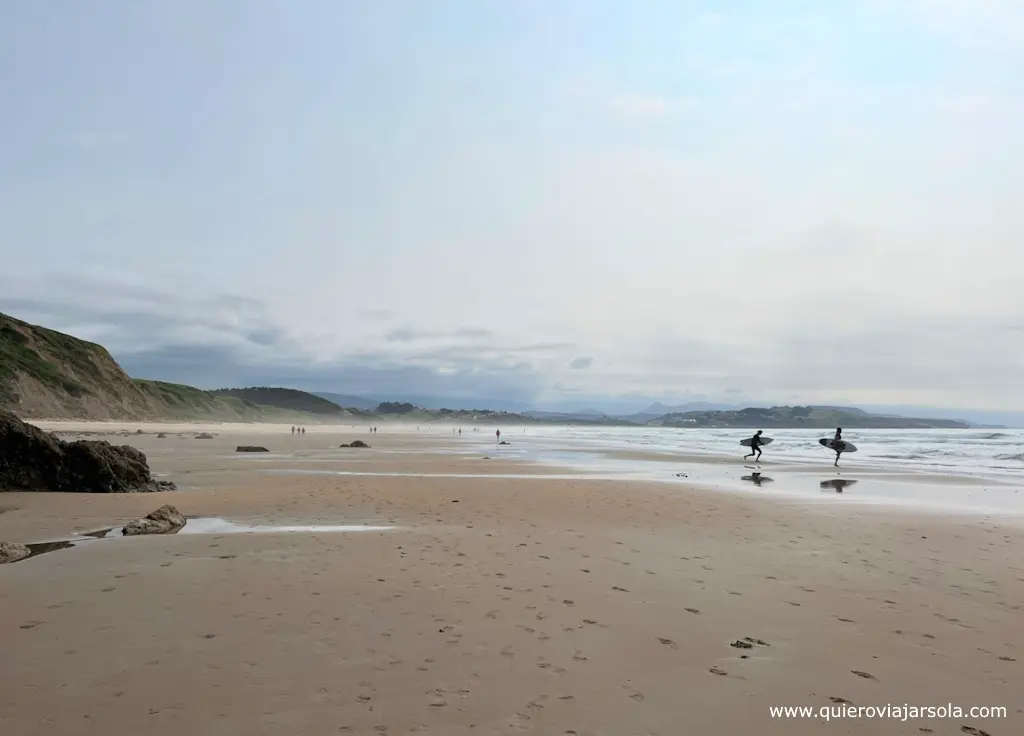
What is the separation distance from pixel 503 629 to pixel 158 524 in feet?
25.5

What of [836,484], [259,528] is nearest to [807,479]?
[836,484]

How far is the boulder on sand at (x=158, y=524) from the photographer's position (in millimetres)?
10326

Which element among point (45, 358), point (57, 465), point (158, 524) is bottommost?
point (158, 524)

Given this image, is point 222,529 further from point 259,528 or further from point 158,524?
point 158,524

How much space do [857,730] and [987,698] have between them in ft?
4.57

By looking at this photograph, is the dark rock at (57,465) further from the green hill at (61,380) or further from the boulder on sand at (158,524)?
the green hill at (61,380)

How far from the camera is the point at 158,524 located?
34.8ft

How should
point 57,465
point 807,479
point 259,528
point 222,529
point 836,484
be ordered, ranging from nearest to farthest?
point 222,529 → point 259,528 → point 57,465 → point 836,484 → point 807,479

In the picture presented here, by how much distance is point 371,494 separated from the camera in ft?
53.2

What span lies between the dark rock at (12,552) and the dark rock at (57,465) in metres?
7.62

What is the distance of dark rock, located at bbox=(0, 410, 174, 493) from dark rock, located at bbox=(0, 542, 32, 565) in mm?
7622

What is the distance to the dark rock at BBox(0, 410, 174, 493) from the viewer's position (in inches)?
577

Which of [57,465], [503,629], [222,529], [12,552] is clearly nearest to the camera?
[503,629]

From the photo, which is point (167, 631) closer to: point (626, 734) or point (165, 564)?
point (165, 564)
